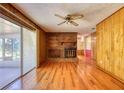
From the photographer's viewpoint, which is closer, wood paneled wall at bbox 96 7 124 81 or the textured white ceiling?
the textured white ceiling

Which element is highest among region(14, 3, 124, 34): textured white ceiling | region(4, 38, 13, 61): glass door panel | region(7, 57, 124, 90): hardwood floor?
region(14, 3, 124, 34): textured white ceiling

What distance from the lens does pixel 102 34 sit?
693 cm

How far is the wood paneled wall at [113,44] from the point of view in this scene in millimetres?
4706

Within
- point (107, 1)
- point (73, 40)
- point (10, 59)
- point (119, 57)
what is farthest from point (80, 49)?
point (107, 1)

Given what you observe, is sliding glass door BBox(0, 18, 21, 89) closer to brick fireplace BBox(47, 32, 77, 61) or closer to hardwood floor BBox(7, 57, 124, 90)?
hardwood floor BBox(7, 57, 124, 90)

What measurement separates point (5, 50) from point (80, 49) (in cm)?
1274

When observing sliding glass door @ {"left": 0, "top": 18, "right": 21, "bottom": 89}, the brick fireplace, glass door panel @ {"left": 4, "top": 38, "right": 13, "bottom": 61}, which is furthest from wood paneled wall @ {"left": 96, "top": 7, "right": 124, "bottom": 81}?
the brick fireplace

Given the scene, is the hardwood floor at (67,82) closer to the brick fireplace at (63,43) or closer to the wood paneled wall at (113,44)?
the wood paneled wall at (113,44)

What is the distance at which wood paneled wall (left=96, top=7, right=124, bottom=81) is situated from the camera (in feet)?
15.4

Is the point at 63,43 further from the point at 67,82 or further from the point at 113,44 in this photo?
the point at 67,82

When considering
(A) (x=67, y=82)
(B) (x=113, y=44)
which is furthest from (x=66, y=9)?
(A) (x=67, y=82)

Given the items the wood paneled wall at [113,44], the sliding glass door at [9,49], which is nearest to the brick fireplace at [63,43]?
the wood paneled wall at [113,44]

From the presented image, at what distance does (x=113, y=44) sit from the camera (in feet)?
17.9

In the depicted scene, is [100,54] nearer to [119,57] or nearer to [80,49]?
[119,57]
